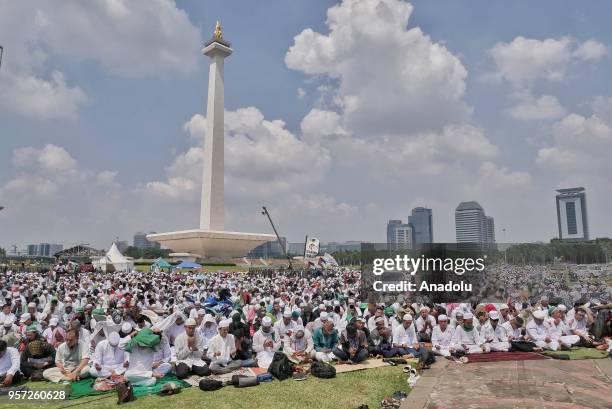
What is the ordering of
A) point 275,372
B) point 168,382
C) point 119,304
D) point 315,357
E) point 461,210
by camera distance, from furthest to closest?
point 461,210
point 119,304
point 315,357
point 275,372
point 168,382

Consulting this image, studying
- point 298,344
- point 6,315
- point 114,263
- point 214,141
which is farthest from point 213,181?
point 298,344

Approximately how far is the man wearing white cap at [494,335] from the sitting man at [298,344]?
122 inches

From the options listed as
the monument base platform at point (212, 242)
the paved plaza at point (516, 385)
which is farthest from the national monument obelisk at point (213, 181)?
the paved plaza at point (516, 385)

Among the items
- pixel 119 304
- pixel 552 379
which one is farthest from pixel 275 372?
pixel 119 304

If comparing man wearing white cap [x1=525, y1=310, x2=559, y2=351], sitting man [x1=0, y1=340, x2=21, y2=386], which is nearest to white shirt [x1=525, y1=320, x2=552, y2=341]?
man wearing white cap [x1=525, y1=310, x2=559, y2=351]

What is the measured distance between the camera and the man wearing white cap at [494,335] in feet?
26.2

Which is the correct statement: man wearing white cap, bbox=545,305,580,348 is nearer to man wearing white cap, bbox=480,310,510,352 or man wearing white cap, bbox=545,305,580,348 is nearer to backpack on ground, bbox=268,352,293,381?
man wearing white cap, bbox=480,310,510,352

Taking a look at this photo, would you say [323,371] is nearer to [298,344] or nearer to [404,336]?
[298,344]

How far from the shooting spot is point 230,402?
542 centimetres

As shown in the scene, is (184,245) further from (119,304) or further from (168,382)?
(168,382)

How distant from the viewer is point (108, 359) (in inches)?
255

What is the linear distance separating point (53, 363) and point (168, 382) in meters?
2.07

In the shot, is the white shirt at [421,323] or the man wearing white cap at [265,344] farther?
the white shirt at [421,323]

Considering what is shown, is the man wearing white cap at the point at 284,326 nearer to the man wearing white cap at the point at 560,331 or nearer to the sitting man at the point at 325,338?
the sitting man at the point at 325,338
